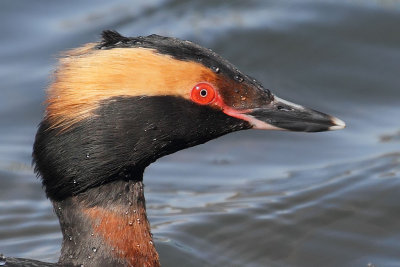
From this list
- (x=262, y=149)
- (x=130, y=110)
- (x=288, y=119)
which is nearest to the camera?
(x=130, y=110)

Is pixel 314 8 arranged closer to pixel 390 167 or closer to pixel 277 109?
pixel 390 167

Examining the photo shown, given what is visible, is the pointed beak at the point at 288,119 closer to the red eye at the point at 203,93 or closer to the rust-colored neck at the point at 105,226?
the red eye at the point at 203,93

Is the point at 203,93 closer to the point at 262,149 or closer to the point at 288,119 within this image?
the point at 288,119

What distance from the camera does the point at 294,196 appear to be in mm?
9656

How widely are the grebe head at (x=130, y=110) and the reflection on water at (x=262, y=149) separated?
6.38ft

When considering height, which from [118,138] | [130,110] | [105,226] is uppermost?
[130,110]

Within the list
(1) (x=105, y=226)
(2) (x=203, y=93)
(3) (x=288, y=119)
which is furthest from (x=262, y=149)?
(2) (x=203, y=93)

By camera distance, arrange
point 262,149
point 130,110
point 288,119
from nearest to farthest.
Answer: point 130,110
point 288,119
point 262,149

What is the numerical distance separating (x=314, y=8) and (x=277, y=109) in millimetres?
6289

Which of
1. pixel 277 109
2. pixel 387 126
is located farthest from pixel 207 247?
pixel 387 126

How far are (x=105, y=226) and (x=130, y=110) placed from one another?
94cm

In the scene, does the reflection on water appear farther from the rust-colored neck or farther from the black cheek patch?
the black cheek patch

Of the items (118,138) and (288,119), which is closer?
(118,138)

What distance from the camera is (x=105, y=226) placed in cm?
712
